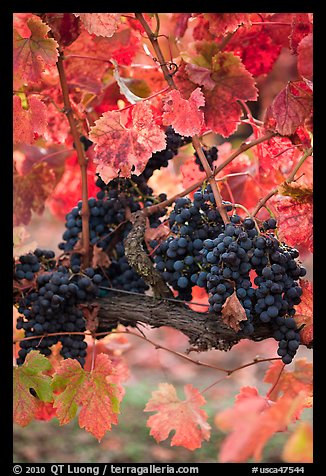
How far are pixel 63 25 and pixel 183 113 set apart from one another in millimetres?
241

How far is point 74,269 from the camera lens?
3.36 feet

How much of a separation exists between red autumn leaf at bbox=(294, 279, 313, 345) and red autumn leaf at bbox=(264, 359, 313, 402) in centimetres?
23

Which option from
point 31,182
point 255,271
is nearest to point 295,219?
point 255,271

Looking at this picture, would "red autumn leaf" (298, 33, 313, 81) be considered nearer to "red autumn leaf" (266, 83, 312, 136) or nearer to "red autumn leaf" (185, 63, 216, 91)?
"red autumn leaf" (266, 83, 312, 136)

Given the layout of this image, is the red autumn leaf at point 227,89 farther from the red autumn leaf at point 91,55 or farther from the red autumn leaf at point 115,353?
the red autumn leaf at point 115,353

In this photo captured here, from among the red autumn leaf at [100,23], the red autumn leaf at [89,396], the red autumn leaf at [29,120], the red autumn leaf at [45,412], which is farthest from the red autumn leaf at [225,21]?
the red autumn leaf at [45,412]

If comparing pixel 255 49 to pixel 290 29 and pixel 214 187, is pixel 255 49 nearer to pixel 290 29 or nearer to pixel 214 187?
pixel 290 29

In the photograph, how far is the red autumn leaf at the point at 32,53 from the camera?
886 millimetres

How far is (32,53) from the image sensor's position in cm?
90

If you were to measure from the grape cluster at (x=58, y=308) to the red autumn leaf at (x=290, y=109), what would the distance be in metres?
0.36

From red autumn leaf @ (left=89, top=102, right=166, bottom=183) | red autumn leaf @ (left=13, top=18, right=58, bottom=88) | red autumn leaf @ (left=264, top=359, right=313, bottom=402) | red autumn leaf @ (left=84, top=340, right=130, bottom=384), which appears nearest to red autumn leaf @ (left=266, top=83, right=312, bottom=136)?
red autumn leaf @ (left=89, top=102, right=166, bottom=183)
